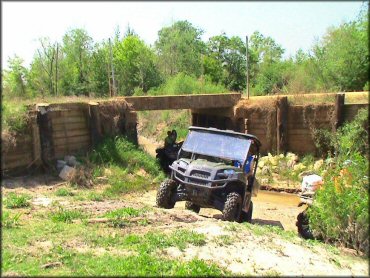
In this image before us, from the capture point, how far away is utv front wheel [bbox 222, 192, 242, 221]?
9.68 meters

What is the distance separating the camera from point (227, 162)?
10656 millimetres

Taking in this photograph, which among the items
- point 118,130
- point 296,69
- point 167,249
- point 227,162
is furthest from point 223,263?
point 296,69

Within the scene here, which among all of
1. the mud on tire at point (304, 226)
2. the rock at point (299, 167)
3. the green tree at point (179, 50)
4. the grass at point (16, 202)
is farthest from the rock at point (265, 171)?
the green tree at point (179, 50)

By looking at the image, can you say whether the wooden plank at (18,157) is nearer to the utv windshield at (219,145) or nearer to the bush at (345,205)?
the utv windshield at (219,145)

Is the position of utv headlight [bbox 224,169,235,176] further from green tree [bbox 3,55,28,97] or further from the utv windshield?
green tree [bbox 3,55,28,97]

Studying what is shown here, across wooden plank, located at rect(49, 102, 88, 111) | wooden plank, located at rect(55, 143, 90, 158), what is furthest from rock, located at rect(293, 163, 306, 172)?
wooden plank, located at rect(49, 102, 88, 111)

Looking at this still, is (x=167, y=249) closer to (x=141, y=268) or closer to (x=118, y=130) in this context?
(x=141, y=268)

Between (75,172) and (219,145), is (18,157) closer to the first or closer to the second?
(75,172)

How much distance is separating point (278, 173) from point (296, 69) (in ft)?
44.5

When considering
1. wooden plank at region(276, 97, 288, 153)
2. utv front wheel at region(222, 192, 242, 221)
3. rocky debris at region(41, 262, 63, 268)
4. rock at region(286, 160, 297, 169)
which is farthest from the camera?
wooden plank at region(276, 97, 288, 153)

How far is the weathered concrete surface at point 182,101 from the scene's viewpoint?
1823 centimetres

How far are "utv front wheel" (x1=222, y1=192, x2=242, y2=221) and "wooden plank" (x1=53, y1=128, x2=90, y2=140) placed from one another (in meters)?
7.36

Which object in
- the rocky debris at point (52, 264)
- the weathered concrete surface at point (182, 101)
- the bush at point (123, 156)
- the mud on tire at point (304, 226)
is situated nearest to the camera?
the rocky debris at point (52, 264)

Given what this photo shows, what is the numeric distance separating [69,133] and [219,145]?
6666 mm
